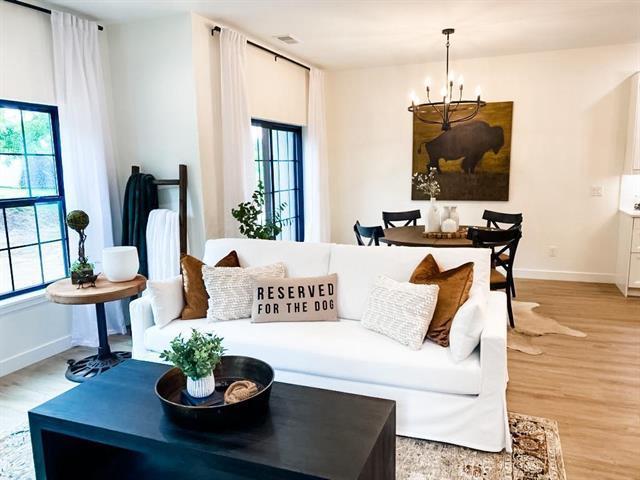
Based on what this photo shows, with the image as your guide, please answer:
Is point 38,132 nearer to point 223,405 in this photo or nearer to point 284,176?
point 284,176

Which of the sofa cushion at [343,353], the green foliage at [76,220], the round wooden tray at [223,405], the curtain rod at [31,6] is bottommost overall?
the sofa cushion at [343,353]

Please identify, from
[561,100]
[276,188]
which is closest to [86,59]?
[276,188]

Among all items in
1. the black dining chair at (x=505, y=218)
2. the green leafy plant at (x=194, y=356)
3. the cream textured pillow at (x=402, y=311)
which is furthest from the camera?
the black dining chair at (x=505, y=218)

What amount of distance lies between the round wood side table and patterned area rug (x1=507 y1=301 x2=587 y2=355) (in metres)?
2.93

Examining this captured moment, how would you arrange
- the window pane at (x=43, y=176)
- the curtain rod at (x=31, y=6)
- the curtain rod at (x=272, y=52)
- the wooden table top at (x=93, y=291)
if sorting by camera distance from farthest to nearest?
the curtain rod at (x=272, y=52)
the window pane at (x=43, y=176)
the curtain rod at (x=31, y=6)
the wooden table top at (x=93, y=291)

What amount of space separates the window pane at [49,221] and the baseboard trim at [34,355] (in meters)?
0.83

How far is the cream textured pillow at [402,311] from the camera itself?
8.46 feet

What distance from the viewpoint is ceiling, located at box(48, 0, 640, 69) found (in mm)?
3736

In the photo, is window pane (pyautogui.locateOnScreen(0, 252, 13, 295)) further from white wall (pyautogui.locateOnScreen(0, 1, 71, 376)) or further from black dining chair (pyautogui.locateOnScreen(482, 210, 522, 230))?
black dining chair (pyautogui.locateOnScreen(482, 210, 522, 230))

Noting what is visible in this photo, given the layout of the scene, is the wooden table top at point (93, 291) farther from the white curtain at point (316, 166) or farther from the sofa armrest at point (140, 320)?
the white curtain at point (316, 166)

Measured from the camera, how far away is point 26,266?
12.0ft

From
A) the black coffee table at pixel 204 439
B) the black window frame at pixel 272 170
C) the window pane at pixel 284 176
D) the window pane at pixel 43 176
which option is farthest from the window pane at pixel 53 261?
the window pane at pixel 284 176

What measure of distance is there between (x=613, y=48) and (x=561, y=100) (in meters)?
0.72

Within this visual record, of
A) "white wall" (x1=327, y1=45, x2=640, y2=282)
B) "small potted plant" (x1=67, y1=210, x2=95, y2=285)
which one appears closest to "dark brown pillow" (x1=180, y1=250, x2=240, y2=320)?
"small potted plant" (x1=67, y1=210, x2=95, y2=285)
